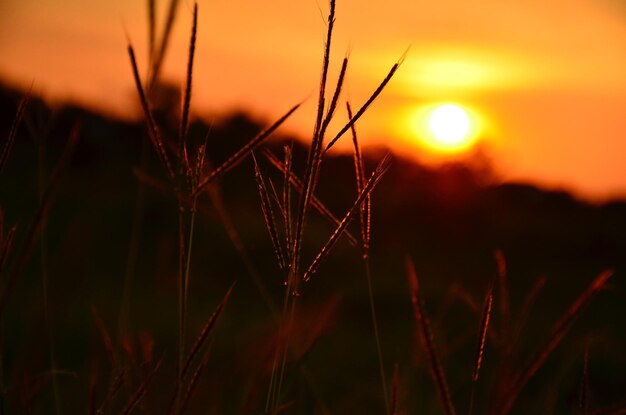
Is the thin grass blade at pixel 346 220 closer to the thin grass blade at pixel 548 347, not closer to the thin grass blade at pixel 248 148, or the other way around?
the thin grass blade at pixel 248 148

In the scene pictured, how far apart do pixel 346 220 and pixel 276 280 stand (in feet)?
25.6

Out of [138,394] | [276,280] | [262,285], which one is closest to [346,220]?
[138,394]

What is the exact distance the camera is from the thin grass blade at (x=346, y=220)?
2.73 ft

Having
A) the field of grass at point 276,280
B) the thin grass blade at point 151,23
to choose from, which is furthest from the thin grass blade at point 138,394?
the thin grass blade at point 151,23

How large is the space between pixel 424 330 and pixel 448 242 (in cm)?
1347

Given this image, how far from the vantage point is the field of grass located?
2.78ft

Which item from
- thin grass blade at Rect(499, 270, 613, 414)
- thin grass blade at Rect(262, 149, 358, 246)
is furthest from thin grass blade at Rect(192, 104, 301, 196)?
thin grass blade at Rect(499, 270, 613, 414)

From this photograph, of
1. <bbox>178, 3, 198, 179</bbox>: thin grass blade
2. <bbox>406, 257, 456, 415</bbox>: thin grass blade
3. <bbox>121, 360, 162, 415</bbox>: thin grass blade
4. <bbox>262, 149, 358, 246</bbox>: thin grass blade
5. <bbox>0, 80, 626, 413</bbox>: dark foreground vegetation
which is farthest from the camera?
<bbox>0, 80, 626, 413</bbox>: dark foreground vegetation

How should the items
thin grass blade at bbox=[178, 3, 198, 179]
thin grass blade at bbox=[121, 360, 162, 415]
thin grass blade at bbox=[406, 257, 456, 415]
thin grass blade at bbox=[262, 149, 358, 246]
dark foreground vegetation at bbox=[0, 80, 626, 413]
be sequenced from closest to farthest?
thin grass blade at bbox=[406, 257, 456, 415] → thin grass blade at bbox=[178, 3, 198, 179] → thin grass blade at bbox=[121, 360, 162, 415] → thin grass blade at bbox=[262, 149, 358, 246] → dark foreground vegetation at bbox=[0, 80, 626, 413]

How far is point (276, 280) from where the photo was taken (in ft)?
28.2

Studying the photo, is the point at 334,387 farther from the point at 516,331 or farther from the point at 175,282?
the point at 516,331

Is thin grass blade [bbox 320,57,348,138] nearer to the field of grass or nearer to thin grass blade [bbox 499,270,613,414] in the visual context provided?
the field of grass

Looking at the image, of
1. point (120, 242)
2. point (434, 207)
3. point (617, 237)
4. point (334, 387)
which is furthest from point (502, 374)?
point (617, 237)

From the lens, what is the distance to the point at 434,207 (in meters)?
15.2
